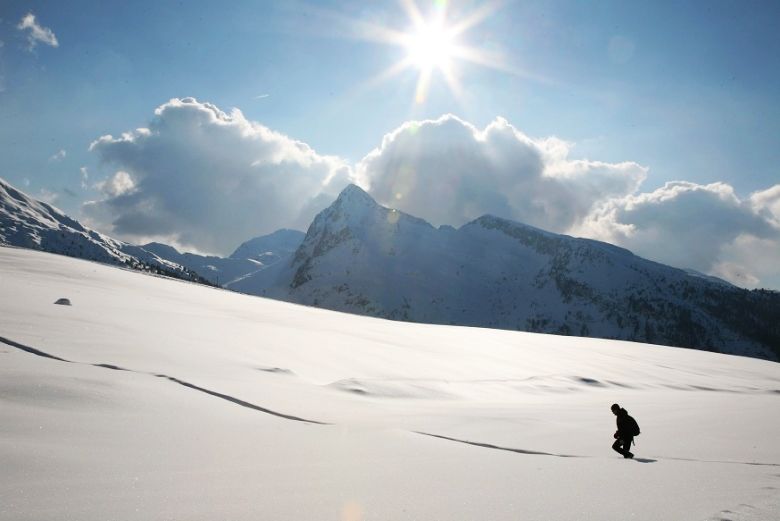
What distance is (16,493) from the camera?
290cm

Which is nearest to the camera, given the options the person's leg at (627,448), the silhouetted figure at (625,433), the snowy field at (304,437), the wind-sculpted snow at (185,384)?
the snowy field at (304,437)

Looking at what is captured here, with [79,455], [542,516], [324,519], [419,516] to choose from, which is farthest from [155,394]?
[542,516]

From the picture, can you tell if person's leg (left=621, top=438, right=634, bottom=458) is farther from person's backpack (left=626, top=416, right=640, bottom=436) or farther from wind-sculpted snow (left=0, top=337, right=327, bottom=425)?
wind-sculpted snow (left=0, top=337, right=327, bottom=425)

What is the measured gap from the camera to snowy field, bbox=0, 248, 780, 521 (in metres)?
3.42

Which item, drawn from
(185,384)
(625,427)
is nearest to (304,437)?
(185,384)

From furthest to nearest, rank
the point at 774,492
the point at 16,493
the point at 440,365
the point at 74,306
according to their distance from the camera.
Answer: the point at 440,365 < the point at 74,306 < the point at 774,492 < the point at 16,493

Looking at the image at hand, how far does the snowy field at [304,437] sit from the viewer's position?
3.42 metres

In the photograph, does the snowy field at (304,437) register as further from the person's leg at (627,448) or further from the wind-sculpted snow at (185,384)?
the person's leg at (627,448)

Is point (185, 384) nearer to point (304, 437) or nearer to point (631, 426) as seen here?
point (304, 437)

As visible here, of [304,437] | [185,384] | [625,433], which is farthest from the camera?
[625,433]

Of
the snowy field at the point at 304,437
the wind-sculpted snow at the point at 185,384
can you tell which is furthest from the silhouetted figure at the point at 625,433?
the wind-sculpted snow at the point at 185,384

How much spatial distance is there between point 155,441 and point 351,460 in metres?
1.96

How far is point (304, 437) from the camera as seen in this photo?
5.34 m

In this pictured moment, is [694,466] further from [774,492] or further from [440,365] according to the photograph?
[440,365]
